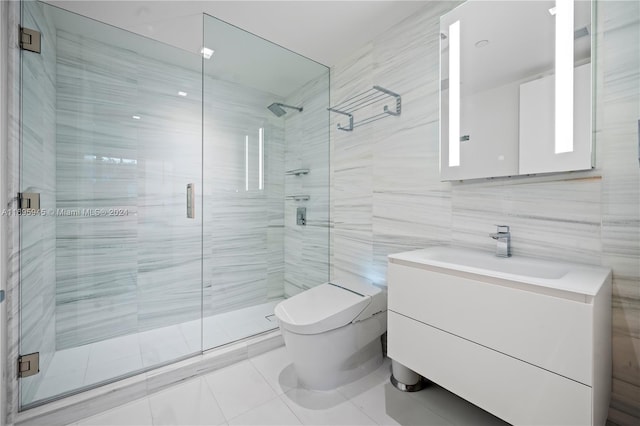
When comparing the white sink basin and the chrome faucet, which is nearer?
the white sink basin

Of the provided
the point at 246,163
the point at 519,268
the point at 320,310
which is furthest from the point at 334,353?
the point at 246,163

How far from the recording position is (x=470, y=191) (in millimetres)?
1561

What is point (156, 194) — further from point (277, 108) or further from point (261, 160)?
point (277, 108)

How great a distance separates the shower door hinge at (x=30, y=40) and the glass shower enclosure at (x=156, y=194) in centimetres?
2

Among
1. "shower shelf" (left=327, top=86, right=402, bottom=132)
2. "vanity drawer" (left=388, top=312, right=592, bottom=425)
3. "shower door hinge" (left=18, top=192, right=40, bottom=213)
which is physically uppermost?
"shower shelf" (left=327, top=86, right=402, bottom=132)

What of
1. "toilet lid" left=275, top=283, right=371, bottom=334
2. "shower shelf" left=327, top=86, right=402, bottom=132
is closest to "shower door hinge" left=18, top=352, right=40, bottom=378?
"toilet lid" left=275, top=283, right=371, bottom=334

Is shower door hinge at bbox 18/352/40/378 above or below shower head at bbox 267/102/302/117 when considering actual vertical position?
below

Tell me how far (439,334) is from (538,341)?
36 cm

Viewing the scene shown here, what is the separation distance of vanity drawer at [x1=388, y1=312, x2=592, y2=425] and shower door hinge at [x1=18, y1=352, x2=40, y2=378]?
5.93 feet

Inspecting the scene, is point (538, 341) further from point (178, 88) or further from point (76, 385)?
point (178, 88)

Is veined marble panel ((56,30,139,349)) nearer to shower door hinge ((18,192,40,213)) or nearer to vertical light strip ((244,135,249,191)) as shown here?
shower door hinge ((18,192,40,213))

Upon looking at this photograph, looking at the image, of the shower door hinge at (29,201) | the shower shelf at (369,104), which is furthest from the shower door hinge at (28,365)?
the shower shelf at (369,104)

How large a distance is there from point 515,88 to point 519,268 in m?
0.83

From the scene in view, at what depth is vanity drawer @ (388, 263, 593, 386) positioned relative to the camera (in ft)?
2.89
